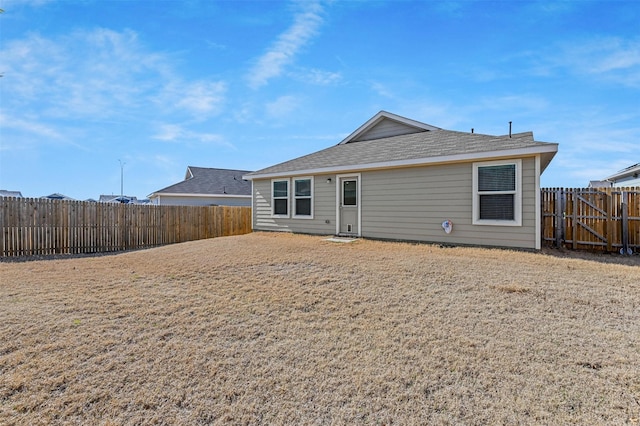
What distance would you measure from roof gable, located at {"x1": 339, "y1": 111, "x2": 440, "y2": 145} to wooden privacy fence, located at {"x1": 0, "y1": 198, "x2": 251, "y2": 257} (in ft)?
24.6

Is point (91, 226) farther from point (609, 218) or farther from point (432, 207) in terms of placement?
point (609, 218)

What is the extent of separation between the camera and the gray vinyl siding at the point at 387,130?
41.6 feet

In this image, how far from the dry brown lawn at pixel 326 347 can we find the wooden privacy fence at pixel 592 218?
3105mm

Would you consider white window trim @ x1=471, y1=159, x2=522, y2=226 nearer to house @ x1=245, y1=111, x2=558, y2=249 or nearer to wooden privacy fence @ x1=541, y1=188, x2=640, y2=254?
house @ x1=245, y1=111, x2=558, y2=249

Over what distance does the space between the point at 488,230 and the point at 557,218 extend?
2093 mm

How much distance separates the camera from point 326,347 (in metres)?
3.23

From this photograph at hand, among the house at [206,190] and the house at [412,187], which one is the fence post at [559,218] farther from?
the house at [206,190]

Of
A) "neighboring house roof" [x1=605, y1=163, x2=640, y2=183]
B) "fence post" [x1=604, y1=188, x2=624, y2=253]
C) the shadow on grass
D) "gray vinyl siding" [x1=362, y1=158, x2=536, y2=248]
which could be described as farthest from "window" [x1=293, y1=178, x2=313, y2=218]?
"neighboring house roof" [x1=605, y1=163, x2=640, y2=183]

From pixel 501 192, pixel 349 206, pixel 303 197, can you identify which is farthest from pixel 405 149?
pixel 303 197

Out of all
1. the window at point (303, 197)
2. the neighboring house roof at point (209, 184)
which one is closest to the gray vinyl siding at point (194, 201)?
the neighboring house roof at point (209, 184)

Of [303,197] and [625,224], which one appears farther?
[303,197]

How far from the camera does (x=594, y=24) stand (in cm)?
852

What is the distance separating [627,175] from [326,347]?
2313 cm

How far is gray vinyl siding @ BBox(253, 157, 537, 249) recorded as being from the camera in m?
7.93
